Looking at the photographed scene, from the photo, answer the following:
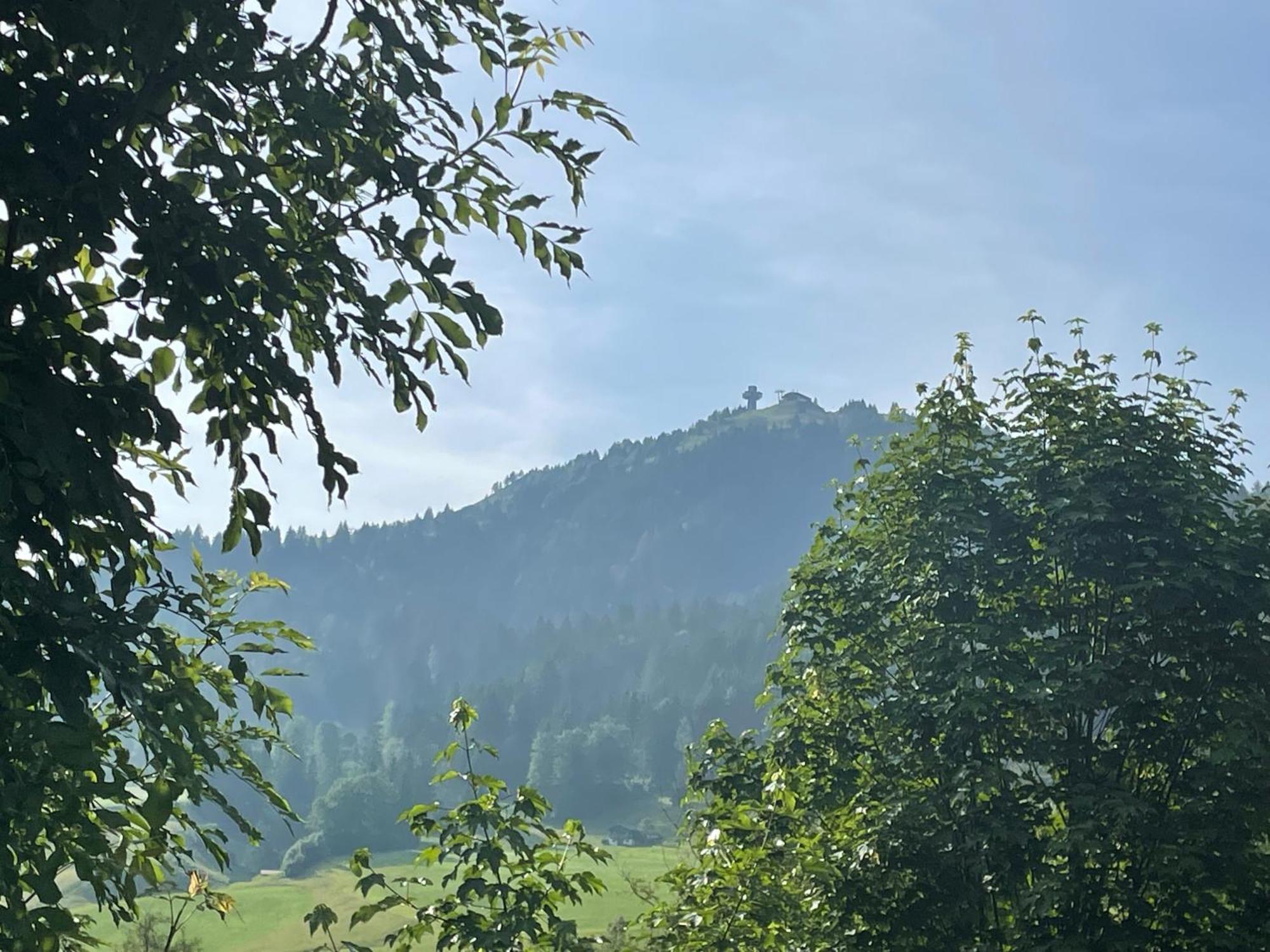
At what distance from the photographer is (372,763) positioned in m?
200

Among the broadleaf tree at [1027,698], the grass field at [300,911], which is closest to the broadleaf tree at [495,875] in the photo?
the broadleaf tree at [1027,698]

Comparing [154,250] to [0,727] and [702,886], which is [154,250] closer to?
[0,727]

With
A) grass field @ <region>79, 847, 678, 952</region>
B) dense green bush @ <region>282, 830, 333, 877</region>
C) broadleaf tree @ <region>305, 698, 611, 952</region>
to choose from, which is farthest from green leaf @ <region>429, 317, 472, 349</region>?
dense green bush @ <region>282, 830, 333, 877</region>

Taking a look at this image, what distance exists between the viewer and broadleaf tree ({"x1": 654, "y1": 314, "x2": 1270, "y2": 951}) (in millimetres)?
12312

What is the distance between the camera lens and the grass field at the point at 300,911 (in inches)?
4045

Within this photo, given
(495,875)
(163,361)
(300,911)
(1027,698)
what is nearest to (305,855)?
(300,911)

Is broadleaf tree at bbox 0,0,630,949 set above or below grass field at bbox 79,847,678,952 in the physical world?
below

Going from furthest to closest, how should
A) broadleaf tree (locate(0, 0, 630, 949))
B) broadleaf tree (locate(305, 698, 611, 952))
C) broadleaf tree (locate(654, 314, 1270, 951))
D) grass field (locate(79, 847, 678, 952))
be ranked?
grass field (locate(79, 847, 678, 952)) → broadleaf tree (locate(654, 314, 1270, 951)) → broadleaf tree (locate(305, 698, 611, 952)) → broadleaf tree (locate(0, 0, 630, 949))

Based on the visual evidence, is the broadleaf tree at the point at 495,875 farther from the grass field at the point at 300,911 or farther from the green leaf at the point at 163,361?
the grass field at the point at 300,911

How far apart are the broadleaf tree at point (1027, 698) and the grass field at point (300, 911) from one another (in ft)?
265

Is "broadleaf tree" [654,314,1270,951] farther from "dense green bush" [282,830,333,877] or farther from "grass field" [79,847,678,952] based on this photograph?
"dense green bush" [282,830,333,877]

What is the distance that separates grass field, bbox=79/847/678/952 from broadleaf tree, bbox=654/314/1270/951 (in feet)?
265

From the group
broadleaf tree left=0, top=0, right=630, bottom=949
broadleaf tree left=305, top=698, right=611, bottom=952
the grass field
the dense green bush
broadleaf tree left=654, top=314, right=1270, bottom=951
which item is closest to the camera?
broadleaf tree left=0, top=0, right=630, bottom=949

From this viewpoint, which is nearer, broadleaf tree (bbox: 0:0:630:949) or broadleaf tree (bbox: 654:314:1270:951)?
broadleaf tree (bbox: 0:0:630:949)
